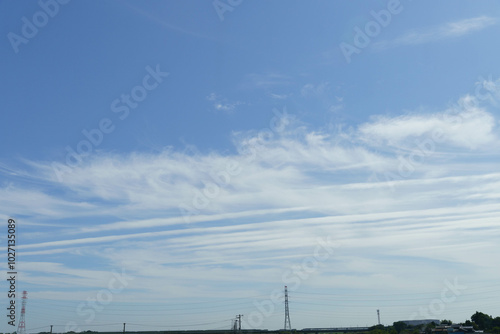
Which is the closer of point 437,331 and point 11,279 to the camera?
point 11,279

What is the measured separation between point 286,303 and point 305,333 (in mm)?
48740

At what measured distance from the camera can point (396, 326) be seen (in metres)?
166

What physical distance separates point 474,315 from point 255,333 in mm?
90506

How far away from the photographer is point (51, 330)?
15550 centimetres

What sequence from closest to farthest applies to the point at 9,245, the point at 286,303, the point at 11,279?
the point at 9,245, the point at 11,279, the point at 286,303

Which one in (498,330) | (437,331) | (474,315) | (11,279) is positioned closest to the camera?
(11,279)

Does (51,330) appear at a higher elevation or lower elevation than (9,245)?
lower

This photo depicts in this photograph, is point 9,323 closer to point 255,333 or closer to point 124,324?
point 124,324

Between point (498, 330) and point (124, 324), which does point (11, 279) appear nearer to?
point (124, 324)

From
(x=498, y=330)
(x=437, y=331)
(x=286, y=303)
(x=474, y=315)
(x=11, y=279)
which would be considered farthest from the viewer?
(x=474, y=315)

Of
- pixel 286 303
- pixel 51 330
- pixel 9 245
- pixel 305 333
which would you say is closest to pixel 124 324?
pixel 51 330

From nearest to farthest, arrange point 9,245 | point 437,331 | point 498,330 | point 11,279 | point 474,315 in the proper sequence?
point 9,245 < point 11,279 < point 498,330 < point 437,331 < point 474,315

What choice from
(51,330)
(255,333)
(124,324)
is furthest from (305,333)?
(51,330)

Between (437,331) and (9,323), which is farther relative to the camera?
(437,331)
